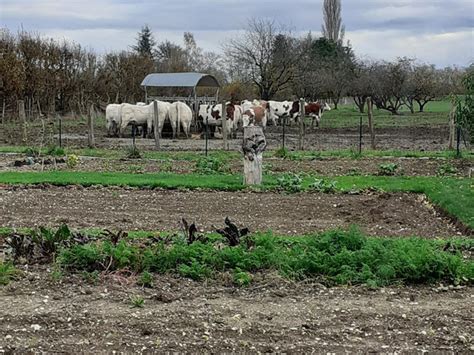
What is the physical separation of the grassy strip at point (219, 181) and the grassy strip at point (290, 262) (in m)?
5.99

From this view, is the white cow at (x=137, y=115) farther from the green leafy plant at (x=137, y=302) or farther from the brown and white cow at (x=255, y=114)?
the green leafy plant at (x=137, y=302)

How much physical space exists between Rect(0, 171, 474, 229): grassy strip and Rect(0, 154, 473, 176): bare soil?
129 cm

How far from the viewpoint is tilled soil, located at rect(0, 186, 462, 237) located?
10.8 meters

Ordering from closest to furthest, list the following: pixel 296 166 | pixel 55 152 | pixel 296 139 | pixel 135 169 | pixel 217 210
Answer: pixel 217 210 < pixel 135 169 < pixel 296 166 < pixel 55 152 < pixel 296 139

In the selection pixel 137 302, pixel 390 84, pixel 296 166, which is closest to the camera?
pixel 137 302

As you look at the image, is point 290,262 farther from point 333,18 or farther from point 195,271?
point 333,18

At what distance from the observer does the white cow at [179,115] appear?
33.2 m

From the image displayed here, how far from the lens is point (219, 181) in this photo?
50.9ft

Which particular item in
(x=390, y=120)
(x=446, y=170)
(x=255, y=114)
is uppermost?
(x=255, y=114)

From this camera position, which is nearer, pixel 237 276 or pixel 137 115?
pixel 237 276

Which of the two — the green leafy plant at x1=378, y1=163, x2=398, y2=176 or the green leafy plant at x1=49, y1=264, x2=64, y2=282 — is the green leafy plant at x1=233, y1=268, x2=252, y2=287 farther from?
the green leafy plant at x1=378, y1=163, x2=398, y2=176

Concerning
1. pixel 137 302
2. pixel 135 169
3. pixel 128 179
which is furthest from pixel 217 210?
pixel 135 169

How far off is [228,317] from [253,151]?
8748 mm

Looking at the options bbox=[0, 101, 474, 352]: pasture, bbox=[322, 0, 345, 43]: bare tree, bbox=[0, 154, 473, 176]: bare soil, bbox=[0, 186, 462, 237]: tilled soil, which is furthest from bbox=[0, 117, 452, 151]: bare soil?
bbox=[322, 0, 345, 43]: bare tree
